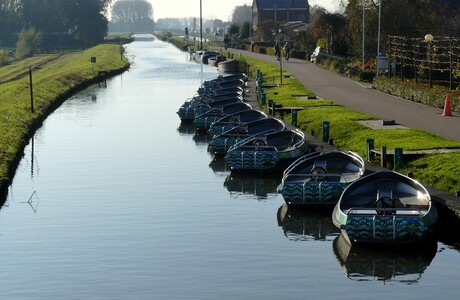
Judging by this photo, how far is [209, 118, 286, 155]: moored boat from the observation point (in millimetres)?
48000

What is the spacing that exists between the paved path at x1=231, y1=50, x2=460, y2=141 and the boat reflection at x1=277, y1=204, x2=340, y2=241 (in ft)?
38.6

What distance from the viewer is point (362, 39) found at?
84.2 metres

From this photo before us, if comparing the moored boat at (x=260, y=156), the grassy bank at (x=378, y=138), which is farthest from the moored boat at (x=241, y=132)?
the moored boat at (x=260, y=156)

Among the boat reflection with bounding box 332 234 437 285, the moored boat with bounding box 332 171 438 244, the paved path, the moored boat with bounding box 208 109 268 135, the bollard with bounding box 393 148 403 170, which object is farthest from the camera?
the moored boat with bounding box 208 109 268 135

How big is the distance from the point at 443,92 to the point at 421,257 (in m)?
29.8

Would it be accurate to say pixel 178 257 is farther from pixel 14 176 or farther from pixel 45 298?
pixel 14 176

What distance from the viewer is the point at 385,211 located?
2992cm

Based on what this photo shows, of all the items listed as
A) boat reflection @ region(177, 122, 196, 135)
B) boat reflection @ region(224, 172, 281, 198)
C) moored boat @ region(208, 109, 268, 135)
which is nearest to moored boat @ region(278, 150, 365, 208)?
boat reflection @ region(224, 172, 281, 198)

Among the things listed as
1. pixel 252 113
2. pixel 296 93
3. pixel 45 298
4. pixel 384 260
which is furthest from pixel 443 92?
pixel 45 298

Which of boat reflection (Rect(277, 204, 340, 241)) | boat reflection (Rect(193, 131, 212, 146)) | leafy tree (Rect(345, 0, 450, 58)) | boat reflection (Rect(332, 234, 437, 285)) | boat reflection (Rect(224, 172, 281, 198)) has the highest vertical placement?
leafy tree (Rect(345, 0, 450, 58))

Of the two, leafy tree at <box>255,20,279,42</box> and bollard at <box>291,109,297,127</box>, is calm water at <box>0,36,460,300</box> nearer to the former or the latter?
bollard at <box>291,109,297,127</box>

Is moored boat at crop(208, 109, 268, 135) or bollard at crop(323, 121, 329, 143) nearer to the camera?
bollard at crop(323, 121, 329, 143)

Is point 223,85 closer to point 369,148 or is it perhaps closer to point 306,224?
point 369,148

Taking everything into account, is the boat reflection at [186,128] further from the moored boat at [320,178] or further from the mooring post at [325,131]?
the moored boat at [320,178]
